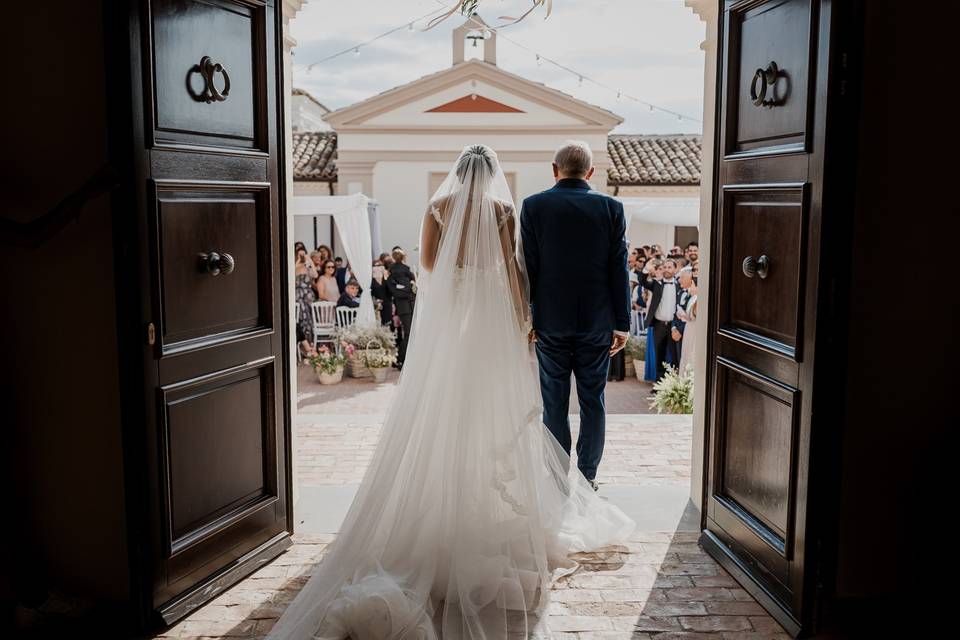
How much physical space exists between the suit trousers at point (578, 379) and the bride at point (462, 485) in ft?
1.09

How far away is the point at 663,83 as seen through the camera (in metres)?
18.6

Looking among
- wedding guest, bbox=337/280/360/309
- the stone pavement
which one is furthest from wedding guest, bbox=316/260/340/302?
the stone pavement

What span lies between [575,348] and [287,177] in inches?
64.1

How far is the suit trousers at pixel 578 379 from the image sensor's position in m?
4.19

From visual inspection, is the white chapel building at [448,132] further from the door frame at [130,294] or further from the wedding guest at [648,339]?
the door frame at [130,294]

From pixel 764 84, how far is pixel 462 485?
199cm

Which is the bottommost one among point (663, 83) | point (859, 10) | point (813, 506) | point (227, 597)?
point (227, 597)

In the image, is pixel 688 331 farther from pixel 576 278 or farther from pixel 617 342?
pixel 576 278

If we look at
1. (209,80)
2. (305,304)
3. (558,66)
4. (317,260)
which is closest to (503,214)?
(209,80)

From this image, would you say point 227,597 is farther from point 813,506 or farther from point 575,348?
point 813,506

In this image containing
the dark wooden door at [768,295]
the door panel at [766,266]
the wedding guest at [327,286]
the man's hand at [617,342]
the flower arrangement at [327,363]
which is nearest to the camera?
the dark wooden door at [768,295]

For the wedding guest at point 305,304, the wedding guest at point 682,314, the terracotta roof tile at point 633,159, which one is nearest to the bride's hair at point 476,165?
the wedding guest at point 682,314

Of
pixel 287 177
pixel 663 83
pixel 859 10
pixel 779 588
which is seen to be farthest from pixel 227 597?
pixel 663 83

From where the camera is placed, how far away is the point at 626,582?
3479 mm
